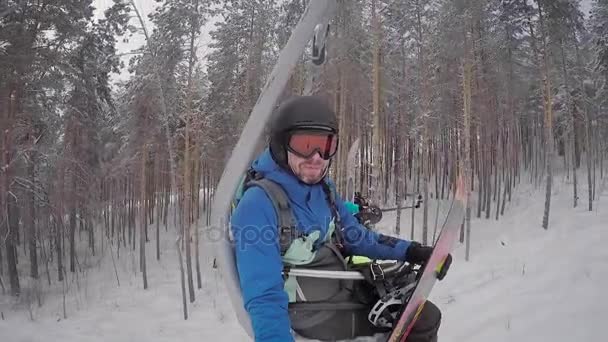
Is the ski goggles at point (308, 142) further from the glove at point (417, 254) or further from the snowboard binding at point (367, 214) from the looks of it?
the snowboard binding at point (367, 214)

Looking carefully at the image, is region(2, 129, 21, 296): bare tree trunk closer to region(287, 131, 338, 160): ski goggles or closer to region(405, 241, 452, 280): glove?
region(287, 131, 338, 160): ski goggles

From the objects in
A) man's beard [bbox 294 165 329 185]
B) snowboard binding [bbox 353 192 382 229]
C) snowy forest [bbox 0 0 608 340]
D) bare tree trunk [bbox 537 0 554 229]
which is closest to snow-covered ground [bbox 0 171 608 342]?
snowy forest [bbox 0 0 608 340]

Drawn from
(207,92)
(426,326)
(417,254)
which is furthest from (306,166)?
(207,92)

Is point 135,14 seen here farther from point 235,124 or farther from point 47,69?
point 235,124

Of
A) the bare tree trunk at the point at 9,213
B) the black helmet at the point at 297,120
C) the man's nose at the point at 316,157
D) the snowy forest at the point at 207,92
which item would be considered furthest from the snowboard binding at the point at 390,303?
the bare tree trunk at the point at 9,213

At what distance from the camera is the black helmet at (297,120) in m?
1.94

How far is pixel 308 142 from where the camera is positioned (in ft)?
6.47

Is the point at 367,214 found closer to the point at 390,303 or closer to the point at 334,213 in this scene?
the point at 334,213

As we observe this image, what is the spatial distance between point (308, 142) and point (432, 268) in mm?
1005

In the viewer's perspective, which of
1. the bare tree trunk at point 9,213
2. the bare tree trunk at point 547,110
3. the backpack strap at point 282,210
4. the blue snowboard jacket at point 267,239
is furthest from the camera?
the bare tree trunk at point 547,110

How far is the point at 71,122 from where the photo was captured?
17031 millimetres

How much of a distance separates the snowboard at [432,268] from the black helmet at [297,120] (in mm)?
901

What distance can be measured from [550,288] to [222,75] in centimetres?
1596

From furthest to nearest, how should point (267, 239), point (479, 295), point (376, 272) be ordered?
point (479, 295), point (376, 272), point (267, 239)
